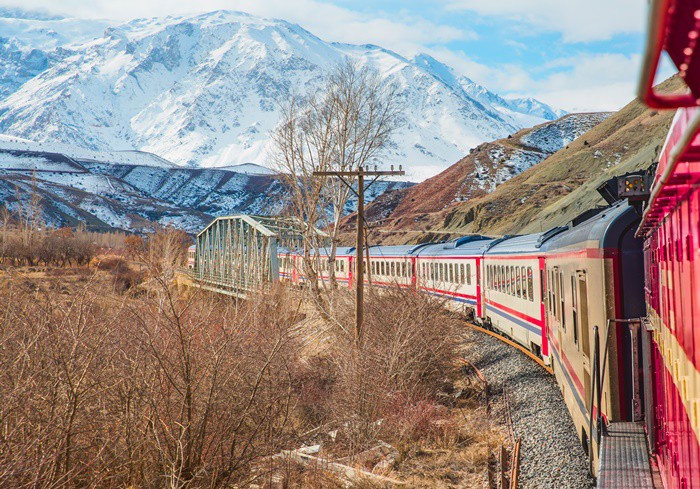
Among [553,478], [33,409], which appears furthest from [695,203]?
[553,478]

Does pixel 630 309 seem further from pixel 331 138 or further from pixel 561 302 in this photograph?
pixel 331 138

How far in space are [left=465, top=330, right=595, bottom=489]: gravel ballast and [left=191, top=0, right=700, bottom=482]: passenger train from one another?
69cm

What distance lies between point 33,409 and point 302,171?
19.3 metres

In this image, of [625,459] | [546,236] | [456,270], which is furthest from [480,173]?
[625,459]

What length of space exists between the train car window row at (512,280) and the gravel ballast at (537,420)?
1.59 meters

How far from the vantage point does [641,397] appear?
600 cm

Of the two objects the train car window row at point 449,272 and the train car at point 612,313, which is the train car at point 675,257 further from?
the train car window row at point 449,272

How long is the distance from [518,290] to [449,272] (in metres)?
7.70

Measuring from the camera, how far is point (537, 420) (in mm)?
11305

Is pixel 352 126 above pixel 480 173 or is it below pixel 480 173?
below

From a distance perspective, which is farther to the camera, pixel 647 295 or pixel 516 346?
pixel 516 346

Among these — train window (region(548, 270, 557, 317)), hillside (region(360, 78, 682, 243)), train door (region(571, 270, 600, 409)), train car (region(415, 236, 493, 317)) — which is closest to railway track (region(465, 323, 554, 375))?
train car (region(415, 236, 493, 317))

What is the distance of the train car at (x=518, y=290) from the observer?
552 inches

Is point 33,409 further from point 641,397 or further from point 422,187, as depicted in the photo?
point 422,187
